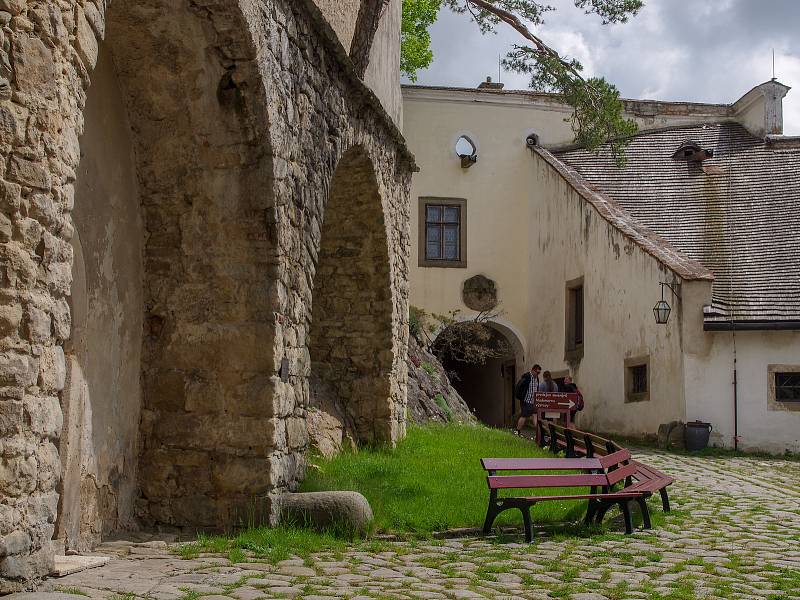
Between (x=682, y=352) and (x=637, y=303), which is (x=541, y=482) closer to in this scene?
(x=682, y=352)

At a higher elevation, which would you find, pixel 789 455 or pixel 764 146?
pixel 764 146

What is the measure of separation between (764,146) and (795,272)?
→ 21.8ft

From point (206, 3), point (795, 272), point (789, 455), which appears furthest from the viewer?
point (795, 272)

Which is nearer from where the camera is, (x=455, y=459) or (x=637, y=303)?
(x=455, y=459)

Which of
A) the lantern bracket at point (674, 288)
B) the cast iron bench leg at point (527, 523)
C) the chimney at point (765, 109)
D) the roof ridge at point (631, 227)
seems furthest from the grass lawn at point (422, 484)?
the chimney at point (765, 109)

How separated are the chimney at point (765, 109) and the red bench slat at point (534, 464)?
17748 millimetres

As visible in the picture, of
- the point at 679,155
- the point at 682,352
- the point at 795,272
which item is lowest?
the point at 682,352

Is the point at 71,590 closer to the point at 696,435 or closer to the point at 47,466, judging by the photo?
the point at 47,466

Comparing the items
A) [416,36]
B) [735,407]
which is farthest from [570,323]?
[416,36]

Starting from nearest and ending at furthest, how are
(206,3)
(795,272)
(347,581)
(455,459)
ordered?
(347,581)
(206,3)
(455,459)
(795,272)

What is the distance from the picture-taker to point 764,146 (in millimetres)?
23844

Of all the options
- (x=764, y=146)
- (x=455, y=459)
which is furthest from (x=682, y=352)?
(x=764, y=146)

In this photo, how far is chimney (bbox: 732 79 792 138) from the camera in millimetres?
24234

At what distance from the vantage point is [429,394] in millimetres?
17391
